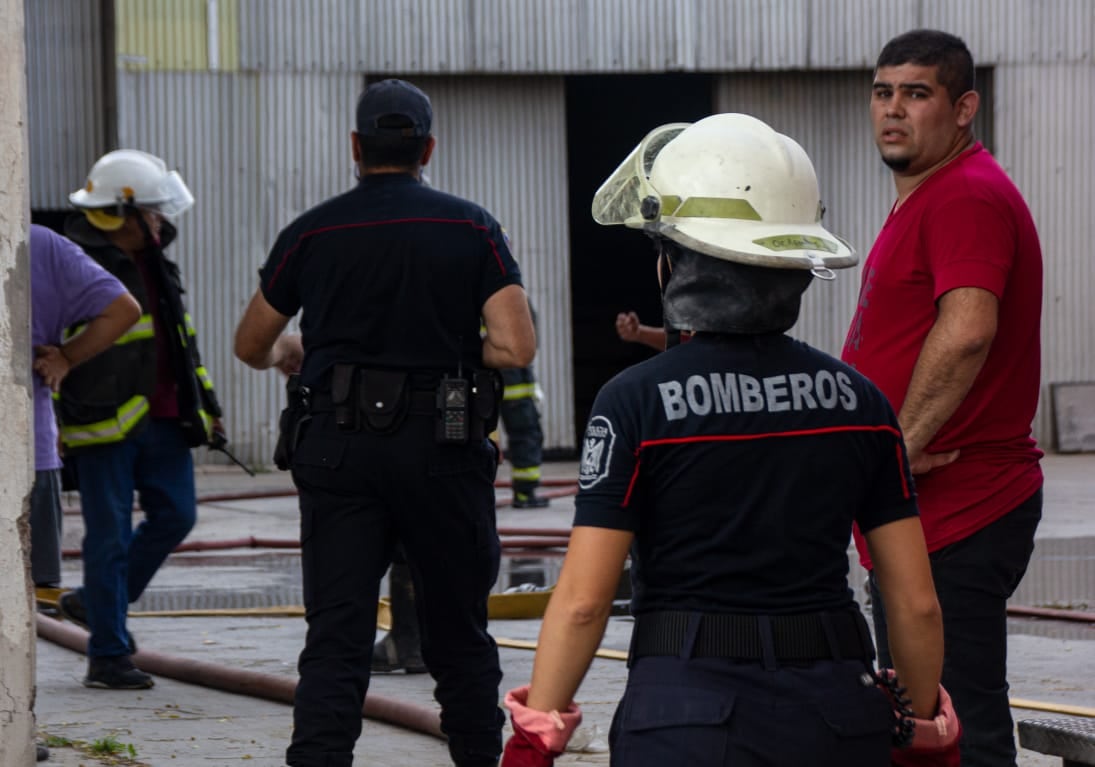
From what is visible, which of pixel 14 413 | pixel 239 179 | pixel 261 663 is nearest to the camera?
pixel 14 413

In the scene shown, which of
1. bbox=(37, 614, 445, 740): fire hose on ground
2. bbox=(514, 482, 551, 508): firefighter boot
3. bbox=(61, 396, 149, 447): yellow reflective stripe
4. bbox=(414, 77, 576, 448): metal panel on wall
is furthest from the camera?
bbox=(414, 77, 576, 448): metal panel on wall

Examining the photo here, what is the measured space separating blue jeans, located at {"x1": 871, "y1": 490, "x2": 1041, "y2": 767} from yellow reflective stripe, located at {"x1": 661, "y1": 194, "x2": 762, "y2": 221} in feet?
4.01

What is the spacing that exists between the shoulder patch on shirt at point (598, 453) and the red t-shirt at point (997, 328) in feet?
4.15

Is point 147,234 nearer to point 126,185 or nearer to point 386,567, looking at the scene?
point 126,185

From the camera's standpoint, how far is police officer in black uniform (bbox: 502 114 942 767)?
273 cm

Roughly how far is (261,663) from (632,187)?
4.54 metres

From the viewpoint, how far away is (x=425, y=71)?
56.9 ft

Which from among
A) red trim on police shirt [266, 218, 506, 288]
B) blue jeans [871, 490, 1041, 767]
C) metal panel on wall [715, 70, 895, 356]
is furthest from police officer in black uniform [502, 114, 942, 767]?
metal panel on wall [715, 70, 895, 356]

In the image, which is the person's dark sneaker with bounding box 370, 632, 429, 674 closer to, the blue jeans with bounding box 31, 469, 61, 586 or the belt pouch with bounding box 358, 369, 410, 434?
the blue jeans with bounding box 31, 469, 61, 586

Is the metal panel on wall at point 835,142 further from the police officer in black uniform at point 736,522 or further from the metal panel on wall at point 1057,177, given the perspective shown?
the police officer in black uniform at point 736,522

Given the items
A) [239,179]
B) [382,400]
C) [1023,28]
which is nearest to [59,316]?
[382,400]

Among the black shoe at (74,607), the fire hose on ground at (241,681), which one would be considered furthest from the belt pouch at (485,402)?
the black shoe at (74,607)

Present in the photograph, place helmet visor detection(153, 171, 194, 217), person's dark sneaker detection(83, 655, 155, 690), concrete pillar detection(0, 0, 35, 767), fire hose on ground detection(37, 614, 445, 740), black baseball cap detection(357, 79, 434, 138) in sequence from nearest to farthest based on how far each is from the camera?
concrete pillar detection(0, 0, 35, 767) → black baseball cap detection(357, 79, 434, 138) → fire hose on ground detection(37, 614, 445, 740) → person's dark sneaker detection(83, 655, 155, 690) → helmet visor detection(153, 171, 194, 217)

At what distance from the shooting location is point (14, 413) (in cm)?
428
